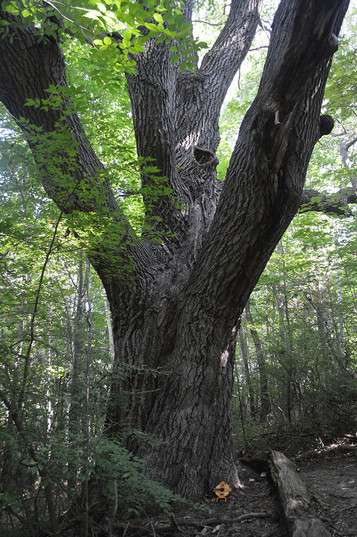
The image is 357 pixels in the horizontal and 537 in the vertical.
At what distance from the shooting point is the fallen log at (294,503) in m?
2.15

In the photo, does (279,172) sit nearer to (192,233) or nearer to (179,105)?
(192,233)

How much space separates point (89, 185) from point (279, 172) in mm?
1720

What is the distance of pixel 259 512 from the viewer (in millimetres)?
2801

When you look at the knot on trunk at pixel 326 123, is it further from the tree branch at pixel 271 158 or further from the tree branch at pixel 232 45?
the tree branch at pixel 232 45

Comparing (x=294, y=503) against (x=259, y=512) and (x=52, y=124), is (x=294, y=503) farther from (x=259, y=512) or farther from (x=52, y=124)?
(x=52, y=124)

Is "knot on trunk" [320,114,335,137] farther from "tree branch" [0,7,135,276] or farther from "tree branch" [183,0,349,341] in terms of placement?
"tree branch" [0,7,135,276]

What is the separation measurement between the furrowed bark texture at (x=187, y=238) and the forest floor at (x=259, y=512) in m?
0.24

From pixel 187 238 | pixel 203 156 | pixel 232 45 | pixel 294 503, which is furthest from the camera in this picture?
pixel 232 45

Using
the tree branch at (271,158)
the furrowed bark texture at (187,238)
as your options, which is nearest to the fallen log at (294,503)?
the furrowed bark texture at (187,238)

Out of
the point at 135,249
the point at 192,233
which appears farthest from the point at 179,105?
the point at 135,249

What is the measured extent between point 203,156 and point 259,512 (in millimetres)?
4365

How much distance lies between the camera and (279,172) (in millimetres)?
3027

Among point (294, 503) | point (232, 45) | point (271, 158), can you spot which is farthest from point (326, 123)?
point (232, 45)

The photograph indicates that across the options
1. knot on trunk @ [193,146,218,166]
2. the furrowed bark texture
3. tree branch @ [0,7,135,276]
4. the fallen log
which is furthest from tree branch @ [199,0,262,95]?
the fallen log
